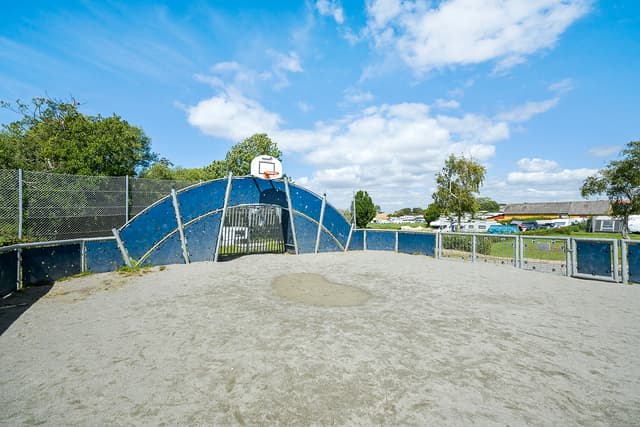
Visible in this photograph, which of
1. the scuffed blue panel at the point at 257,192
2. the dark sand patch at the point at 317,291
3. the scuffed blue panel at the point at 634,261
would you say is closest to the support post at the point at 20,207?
the scuffed blue panel at the point at 257,192

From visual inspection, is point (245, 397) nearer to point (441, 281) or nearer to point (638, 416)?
point (638, 416)

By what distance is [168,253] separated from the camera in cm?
1201

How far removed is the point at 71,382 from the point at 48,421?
0.78 metres

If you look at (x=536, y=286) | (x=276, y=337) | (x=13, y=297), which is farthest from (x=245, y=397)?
(x=536, y=286)

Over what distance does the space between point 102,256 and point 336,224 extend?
11.0m

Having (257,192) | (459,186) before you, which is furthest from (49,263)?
(459,186)

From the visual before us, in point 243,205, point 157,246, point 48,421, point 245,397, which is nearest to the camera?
point 48,421

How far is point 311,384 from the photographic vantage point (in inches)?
143

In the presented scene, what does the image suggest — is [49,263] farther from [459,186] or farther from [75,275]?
[459,186]

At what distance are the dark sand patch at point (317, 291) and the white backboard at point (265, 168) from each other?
20.4ft

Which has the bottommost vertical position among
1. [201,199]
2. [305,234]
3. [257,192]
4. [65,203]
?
[305,234]

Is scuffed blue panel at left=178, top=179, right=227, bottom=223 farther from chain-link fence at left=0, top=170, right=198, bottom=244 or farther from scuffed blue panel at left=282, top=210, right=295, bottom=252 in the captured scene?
scuffed blue panel at left=282, top=210, right=295, bottom=252

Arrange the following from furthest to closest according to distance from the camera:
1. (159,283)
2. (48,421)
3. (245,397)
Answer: (159,283)
(245,397)
(48,421)

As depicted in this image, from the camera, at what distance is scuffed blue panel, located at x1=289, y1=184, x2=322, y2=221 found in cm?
1596
